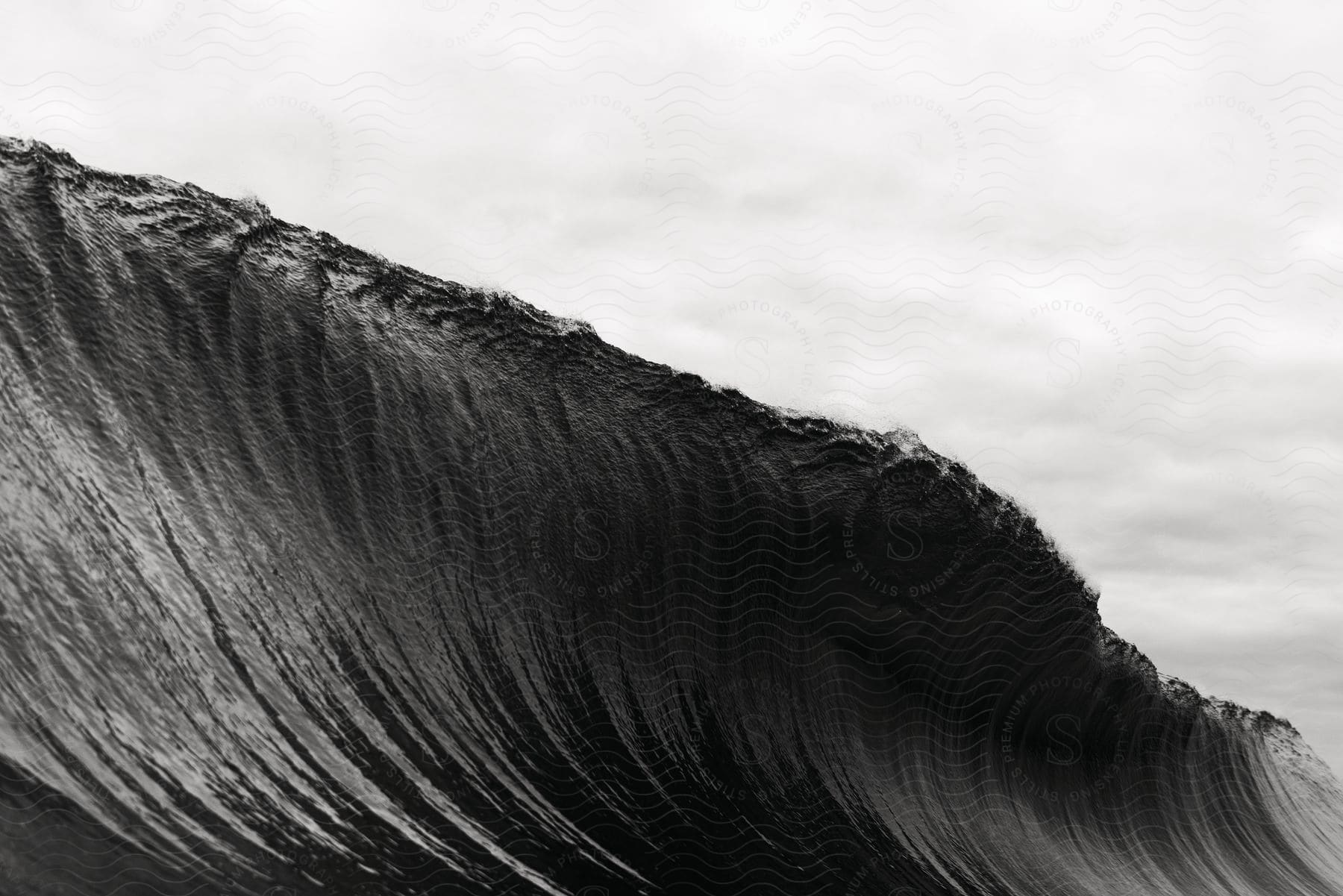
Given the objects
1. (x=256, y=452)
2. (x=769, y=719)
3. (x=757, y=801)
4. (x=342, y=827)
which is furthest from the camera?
(x=769, y=719)

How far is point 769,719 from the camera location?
490 centimetres

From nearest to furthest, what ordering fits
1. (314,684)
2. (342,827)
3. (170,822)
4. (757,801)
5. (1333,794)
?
(170,822) < (342,827) < (314,684) < (757,801) < (1333,794)

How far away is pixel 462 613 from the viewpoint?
14.0ft

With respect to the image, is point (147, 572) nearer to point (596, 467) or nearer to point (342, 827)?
point (342, 827)

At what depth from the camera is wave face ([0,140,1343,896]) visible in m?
3.32

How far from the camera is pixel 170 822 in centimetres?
313

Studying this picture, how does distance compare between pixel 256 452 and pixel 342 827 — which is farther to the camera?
pixel 256 452

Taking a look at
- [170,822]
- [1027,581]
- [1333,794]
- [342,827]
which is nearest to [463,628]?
[342,827]

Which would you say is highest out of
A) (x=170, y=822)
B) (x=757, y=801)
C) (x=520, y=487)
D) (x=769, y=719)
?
(x=520, y=487)

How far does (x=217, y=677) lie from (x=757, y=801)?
2.18m

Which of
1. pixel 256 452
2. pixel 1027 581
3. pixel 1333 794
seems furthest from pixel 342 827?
pixel 1333 794

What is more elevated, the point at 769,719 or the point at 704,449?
the point at 704,449

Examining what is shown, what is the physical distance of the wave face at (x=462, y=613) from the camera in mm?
3322

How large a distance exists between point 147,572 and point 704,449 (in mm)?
2642
